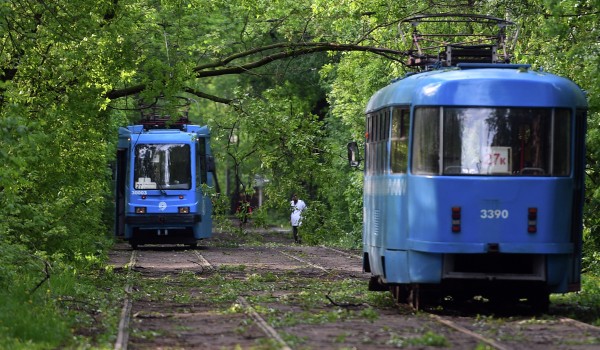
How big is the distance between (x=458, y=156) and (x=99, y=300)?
562cm

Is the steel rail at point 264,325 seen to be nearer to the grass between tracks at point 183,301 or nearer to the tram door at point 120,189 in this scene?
the grass between tracks at point 183,301

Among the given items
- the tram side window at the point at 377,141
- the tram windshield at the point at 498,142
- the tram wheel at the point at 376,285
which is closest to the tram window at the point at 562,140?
the tram windshield at the point at 498,142

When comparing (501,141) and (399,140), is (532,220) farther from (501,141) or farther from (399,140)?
(399,140)

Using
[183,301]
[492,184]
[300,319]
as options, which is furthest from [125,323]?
[492,184]

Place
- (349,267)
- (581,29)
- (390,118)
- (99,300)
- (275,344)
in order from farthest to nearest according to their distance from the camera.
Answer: (349,267), (581,29), (99,300), (390,118), (275,344)

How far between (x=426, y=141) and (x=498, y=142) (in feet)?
2.74

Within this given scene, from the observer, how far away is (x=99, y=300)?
1878 cm

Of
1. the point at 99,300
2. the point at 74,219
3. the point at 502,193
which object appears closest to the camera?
the point at 502,193

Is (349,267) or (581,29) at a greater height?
(581,29)

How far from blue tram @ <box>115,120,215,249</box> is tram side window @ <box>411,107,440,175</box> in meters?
22.0

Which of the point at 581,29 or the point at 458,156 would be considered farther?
the point at 581,29

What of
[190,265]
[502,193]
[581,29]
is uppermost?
[581,29]

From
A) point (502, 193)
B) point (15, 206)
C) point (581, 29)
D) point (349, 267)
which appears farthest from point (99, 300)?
point (349, 267)

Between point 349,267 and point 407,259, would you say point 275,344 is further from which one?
point 349,267
